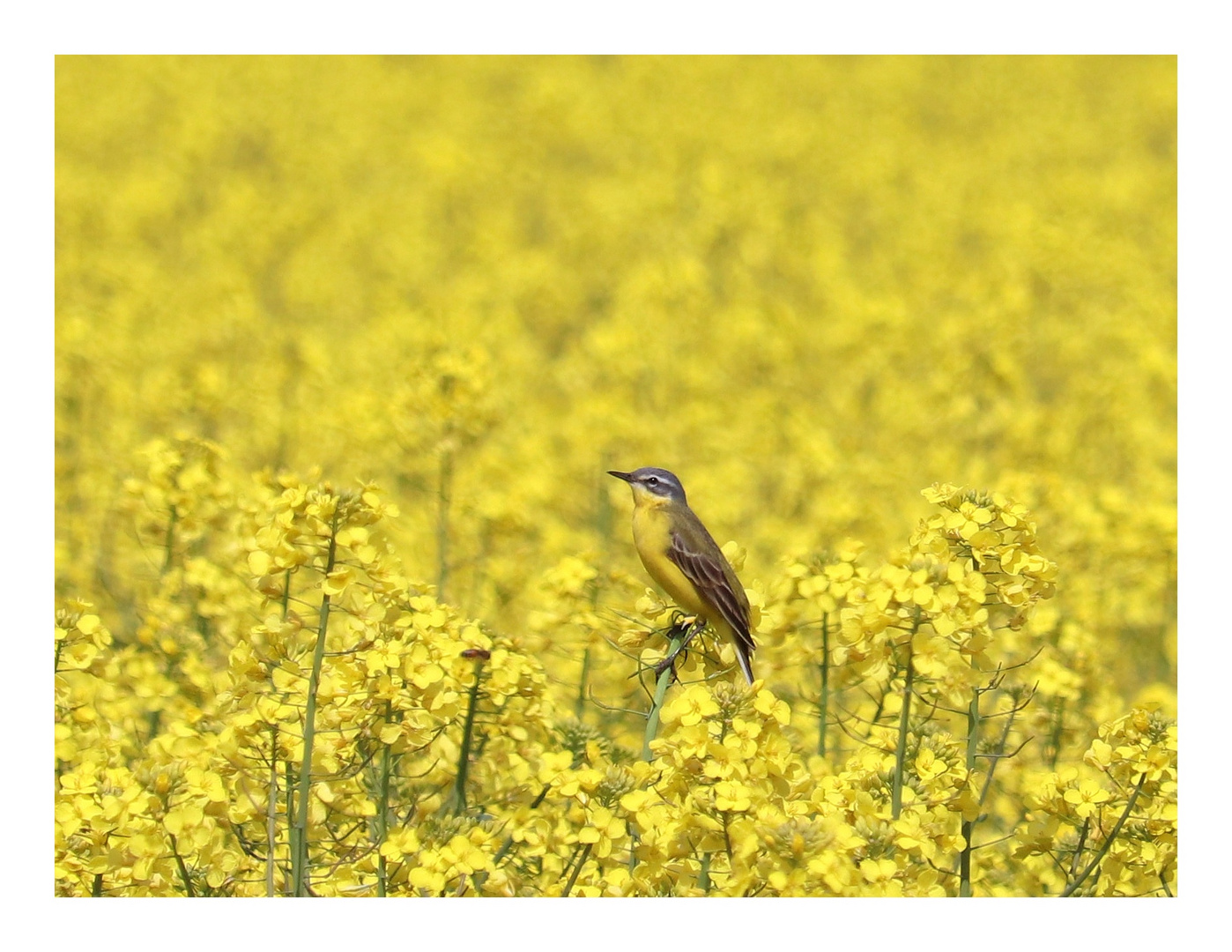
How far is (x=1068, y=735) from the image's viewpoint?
17.6ft

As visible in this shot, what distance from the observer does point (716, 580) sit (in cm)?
455

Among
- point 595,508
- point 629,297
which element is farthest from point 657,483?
point 629,297

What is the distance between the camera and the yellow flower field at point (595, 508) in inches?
156

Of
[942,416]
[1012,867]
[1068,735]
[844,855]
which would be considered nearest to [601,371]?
[942,416]

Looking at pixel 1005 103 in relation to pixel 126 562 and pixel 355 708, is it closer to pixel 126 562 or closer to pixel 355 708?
pixel 126 562

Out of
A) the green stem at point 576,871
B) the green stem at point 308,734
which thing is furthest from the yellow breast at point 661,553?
the green stem at point 308,734

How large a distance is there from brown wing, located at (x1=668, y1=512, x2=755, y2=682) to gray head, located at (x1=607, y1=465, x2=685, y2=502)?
620 millimetres

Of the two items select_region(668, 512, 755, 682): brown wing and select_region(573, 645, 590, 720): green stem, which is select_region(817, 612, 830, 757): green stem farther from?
select_region(573, 645, 590, 720): green stem

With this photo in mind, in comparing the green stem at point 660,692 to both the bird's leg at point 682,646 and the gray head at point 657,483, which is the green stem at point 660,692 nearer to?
the bird's leg at point 682,646

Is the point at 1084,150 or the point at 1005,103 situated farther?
the point at 1005,103

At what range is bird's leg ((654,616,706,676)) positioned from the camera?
4273 millimetres

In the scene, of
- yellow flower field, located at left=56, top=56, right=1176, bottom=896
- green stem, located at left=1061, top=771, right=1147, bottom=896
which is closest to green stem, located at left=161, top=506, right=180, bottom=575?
yellow flower field, located at left=56, top=56, right=1176, bottom=896

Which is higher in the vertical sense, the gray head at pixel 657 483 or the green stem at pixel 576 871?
the gray head at pixel 657 483
